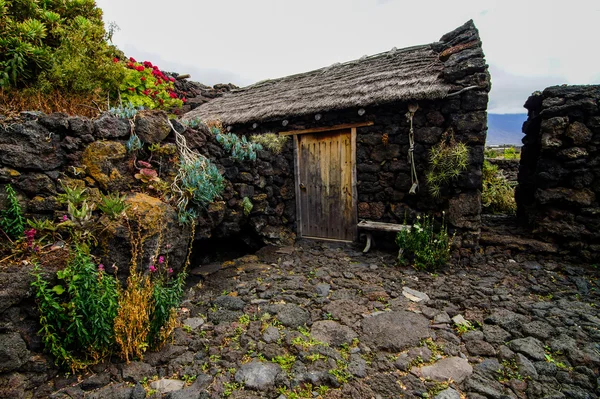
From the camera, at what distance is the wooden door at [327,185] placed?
565cm

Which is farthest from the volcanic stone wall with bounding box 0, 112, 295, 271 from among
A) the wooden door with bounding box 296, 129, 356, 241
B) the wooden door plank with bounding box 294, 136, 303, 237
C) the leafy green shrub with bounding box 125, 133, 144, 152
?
the wooden door with bounding box 296, 129, 356, 241

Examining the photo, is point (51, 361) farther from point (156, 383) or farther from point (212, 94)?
point (212, 94)

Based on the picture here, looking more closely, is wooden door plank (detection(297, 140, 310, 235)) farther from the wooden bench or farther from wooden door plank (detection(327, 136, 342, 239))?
the wooden bench

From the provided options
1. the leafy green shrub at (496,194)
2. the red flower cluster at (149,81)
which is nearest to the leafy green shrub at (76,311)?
the red flower cluster at (149,81)

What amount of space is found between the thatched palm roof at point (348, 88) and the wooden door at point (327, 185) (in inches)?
24.9

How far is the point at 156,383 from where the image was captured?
2.23 meters

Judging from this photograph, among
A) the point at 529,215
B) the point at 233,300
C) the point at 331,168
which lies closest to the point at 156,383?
the point at 233,300

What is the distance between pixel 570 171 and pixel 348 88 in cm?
383

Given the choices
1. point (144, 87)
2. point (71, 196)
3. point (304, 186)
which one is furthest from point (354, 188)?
point (144, 87)

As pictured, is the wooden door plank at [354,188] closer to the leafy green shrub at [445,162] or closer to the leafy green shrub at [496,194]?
the leafy green shrub at [445,162]

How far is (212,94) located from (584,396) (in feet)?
35.0

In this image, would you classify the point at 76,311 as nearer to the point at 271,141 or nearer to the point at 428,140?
the point at 271,141

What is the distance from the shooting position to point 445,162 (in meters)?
4.56

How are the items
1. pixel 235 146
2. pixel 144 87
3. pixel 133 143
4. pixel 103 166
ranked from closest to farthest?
pixel 103 166, pixel 133 143, pixel 235 146, pixel 144 87
